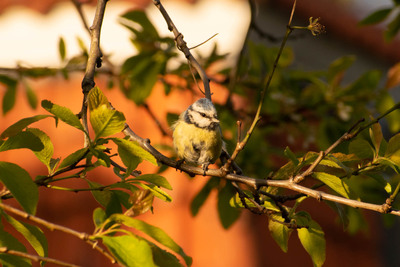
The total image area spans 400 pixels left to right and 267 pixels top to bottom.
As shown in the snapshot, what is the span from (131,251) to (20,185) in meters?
0.30

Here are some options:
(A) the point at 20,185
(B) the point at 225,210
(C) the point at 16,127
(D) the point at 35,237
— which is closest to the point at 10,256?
(D) the point at 35,237

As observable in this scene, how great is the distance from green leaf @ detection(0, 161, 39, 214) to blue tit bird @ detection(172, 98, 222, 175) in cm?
99

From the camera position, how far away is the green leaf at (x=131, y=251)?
109cm

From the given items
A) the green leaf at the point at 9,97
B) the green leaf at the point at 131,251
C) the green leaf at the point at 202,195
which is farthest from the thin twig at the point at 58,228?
the green leaf at the point at 9,97

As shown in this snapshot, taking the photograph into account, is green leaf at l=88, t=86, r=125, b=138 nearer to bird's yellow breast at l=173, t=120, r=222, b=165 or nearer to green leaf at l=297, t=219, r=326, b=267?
green leaf at l=297, t=219, r=326, b=267

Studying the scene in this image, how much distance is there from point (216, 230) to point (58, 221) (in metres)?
1.38

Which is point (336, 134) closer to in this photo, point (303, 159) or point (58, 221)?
point (303, 159)

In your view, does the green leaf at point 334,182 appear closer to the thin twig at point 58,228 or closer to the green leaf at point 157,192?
the green leaf at point 157,192

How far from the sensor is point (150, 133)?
13.4ft

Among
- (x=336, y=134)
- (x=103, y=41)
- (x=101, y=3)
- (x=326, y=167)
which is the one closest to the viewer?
(x=326, y=167)

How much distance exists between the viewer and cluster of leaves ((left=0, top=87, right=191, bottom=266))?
1122 mm

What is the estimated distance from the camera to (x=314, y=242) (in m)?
1.50

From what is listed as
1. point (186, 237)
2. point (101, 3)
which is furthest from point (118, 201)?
point (186, 237)

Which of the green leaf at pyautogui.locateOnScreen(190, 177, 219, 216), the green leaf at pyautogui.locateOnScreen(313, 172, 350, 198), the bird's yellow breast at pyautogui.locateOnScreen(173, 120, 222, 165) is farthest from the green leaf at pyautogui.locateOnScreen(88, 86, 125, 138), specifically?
the green leaf at pyautogui.locateOnScreen(190, 177, 219, 216)
